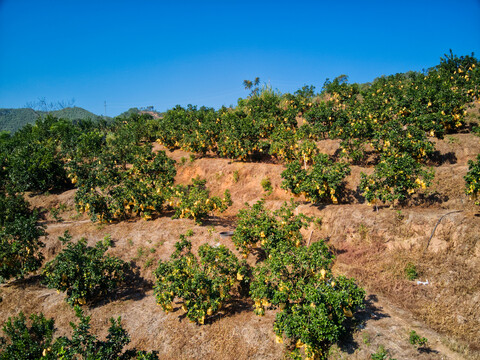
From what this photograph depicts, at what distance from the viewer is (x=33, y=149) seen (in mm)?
24250

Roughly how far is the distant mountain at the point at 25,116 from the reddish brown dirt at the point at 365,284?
326ft

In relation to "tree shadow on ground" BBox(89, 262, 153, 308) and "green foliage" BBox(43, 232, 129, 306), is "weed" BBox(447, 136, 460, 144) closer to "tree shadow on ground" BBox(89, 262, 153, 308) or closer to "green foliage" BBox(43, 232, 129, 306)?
"tree shadow on ground" BBox(89, 262, 153, 308)

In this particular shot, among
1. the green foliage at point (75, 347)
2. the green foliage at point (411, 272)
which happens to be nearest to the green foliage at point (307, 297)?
the green foliage at point (75, 347)

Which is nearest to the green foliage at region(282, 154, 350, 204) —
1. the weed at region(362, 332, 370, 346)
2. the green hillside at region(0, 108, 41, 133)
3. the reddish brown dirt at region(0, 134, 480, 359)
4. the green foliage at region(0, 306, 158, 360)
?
the reddish brown dirt at region(0, 134, 480, 359)

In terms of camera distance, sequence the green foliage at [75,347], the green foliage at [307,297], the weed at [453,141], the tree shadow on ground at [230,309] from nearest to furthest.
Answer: the green foliage at [75,347] < the green foliage at [307,297] < the tree shadow on ground at [230,309] < the weed at [453,141]

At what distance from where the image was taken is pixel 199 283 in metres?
9.16

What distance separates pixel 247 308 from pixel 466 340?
22.6ft

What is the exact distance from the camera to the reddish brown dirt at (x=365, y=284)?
841 cm

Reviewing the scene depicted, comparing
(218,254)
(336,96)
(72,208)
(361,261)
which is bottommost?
(361,261)

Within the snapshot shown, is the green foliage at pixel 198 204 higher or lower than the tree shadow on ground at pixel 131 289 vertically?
higher

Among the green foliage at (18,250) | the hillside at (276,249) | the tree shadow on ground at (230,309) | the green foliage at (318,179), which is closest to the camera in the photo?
the hillside at (276,249)

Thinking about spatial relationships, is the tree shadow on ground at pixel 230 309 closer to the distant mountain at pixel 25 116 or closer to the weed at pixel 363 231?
the weed at pixel 363 231

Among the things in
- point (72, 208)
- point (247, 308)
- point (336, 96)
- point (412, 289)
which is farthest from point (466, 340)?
point (336, 96)

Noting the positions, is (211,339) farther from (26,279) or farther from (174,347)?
(26,279)
